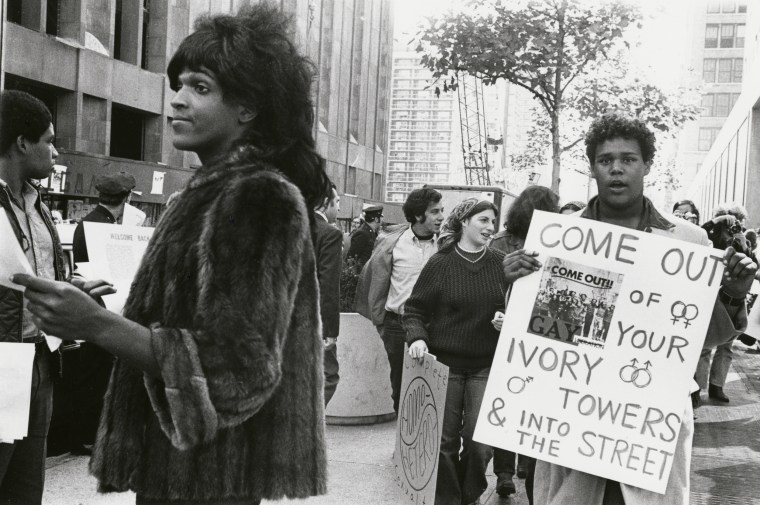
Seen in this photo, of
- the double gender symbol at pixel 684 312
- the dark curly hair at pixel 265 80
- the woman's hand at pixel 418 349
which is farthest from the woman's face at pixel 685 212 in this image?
the dark curly hair at pixel 265 80

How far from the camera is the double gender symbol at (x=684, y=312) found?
10.5 feet

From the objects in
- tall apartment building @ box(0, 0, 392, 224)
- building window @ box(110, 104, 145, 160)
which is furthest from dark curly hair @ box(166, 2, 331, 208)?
building window @ box(110, 104, 145, 160)

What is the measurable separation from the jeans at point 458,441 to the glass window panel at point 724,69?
111 meters

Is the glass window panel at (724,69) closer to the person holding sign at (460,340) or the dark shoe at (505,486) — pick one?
the dark shoe at (505,486)

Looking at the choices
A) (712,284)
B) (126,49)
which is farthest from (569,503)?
(126,49)

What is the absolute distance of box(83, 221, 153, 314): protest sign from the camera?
247cm

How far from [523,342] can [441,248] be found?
2.46 meters

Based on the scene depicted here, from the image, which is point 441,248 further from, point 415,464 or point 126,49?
point 126,49

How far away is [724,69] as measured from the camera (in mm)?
108250

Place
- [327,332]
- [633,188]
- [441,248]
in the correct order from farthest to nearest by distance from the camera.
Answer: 1. [327,332]
2. [441,248]
3. [633,188]

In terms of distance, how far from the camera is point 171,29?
25438 millimetres

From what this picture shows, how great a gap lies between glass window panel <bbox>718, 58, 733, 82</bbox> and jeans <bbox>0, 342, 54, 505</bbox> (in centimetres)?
11410

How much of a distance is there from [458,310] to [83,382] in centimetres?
251

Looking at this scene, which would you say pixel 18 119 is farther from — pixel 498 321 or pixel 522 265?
pixel 498 321
